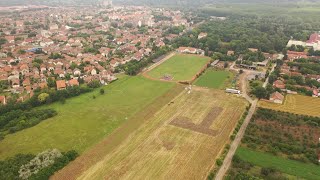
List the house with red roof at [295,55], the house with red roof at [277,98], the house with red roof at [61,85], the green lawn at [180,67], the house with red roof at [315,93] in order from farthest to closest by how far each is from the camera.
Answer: the house with red roof at [295,55], the green lawn at [180,67], the house with red roof at [61,85], the house with red roof at [315,93], the house with red roof at [277,98]

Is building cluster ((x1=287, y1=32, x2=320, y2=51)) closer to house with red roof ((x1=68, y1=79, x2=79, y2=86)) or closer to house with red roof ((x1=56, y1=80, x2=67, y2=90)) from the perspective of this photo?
house with red roof ((x1=68, y1=79, x2=79, y2=86))

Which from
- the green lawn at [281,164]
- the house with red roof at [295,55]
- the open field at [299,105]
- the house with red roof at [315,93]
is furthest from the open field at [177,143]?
the house with red roof at [295,55]

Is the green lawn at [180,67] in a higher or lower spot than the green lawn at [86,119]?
higher

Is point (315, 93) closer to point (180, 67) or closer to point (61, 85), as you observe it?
point (180, 67)

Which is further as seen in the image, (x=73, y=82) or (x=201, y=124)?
(x=73, y=82)

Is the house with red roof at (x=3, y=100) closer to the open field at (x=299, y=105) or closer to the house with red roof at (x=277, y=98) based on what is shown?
the open field at (x=299, y=105)

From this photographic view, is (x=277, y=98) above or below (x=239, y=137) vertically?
above

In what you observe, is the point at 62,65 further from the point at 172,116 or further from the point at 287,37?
the point at 287,37

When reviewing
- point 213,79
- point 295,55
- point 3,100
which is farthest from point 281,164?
point 295,55
